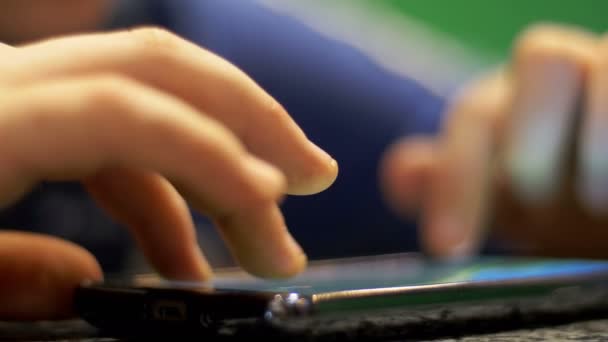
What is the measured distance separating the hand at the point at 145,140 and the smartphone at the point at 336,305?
3cm

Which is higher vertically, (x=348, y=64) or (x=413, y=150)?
(x=348, y=64)

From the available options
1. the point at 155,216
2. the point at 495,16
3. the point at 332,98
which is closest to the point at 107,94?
the point at 155,216

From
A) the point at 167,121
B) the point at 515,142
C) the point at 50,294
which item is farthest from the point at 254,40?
the point at 167,121

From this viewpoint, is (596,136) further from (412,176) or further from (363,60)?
(363,60)

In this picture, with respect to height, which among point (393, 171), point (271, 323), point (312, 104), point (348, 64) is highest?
point (348, 64)

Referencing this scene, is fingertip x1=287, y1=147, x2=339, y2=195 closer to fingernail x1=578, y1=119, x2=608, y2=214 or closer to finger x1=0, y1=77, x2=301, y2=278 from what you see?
finger x1=0, y1=77, x2=301, y2=278

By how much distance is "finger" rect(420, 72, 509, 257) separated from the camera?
2.67 ft

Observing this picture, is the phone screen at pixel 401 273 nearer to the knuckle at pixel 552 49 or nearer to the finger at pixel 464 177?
the finger at pixel 464 177

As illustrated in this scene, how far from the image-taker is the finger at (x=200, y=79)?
0.81ft

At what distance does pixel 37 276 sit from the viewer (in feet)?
1.10

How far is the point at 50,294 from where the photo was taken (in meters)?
0.34

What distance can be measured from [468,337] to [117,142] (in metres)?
0.16

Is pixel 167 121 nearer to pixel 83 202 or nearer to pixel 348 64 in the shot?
pixel 83 202

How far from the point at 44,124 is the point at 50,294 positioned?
16 centimetres
